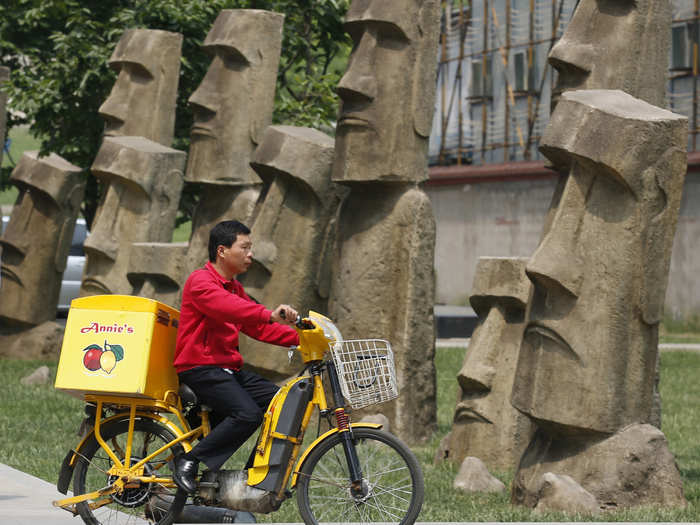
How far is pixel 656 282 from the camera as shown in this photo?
8102 mm

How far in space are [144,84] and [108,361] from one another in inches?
410

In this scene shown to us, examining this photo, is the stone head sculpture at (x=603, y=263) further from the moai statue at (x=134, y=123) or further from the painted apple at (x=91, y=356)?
the moai statue at (x=134, y=123)

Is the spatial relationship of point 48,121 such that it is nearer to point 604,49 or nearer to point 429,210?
point 429,210

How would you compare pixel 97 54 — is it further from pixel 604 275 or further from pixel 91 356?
pixel 91 356

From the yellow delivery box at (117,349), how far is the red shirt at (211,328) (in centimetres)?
12

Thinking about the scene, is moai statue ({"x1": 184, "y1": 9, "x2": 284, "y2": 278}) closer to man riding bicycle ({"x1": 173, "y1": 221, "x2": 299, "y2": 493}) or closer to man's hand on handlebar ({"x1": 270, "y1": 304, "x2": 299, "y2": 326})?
man riding bicycle ({"x1": 173, "y1": 221, "x2": 299, "y2": 493})

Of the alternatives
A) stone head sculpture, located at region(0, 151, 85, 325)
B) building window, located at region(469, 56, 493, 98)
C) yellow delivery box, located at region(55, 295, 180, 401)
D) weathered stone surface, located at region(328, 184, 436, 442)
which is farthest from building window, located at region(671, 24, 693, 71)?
yellow delivery box, located at region(55, 295, 180, 401)

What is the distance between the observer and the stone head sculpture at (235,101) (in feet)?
48.0

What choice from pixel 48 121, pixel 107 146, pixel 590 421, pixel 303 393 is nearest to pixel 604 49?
pixel 590 421

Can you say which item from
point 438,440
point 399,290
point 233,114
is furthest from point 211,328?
point 233,114

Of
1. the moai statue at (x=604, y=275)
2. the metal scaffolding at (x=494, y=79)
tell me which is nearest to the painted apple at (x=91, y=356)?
the moai statue at (x=604, y=275)

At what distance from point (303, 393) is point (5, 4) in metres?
15.4

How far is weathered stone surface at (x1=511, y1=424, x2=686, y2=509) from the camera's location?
8047 mm

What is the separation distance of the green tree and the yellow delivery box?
40.5 ft
